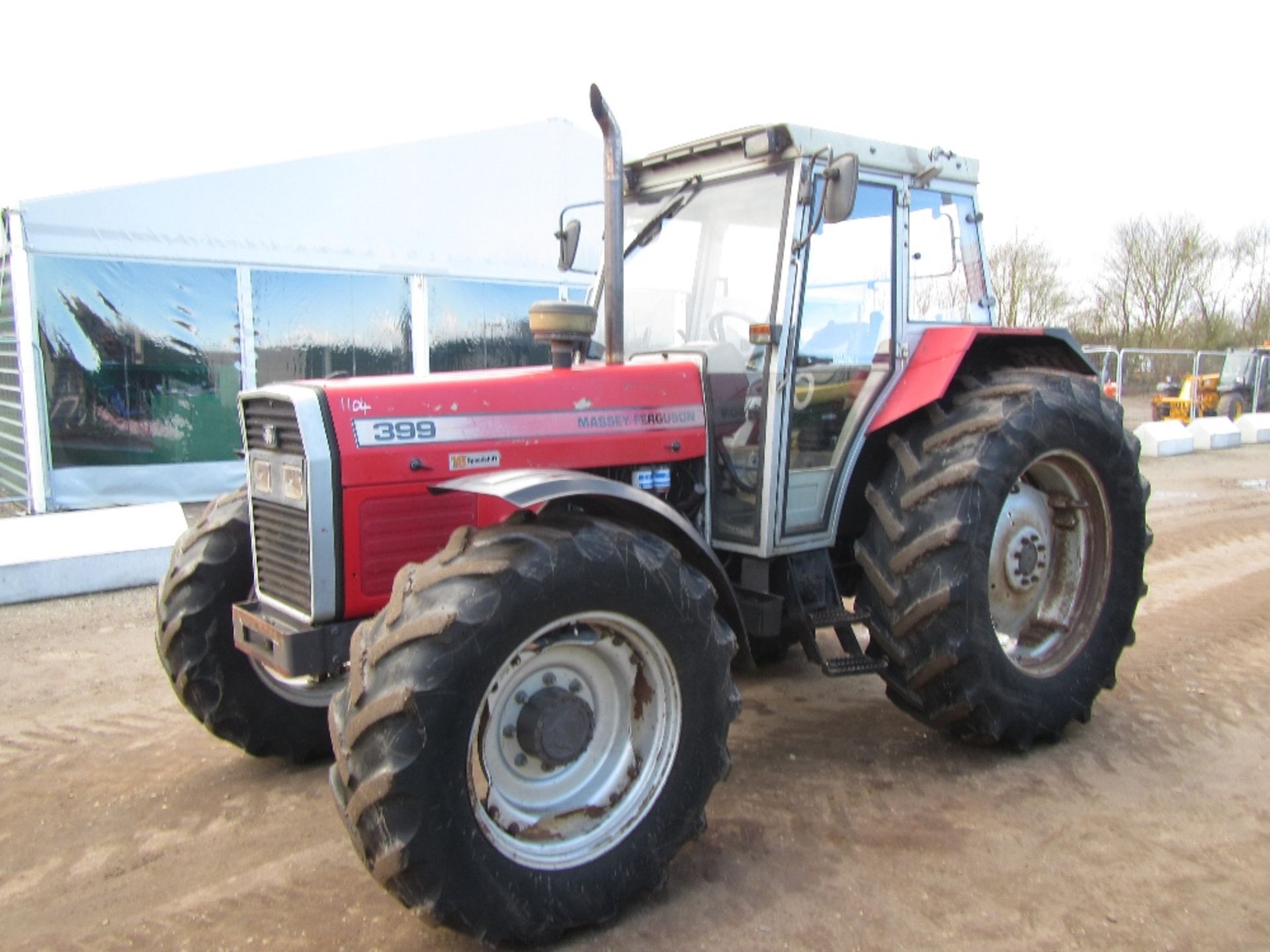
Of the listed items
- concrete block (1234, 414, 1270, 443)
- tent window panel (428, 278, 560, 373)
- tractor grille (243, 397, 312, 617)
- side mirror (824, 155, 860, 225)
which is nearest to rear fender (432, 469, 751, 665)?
tractor grille (243, 397, 312, 617)

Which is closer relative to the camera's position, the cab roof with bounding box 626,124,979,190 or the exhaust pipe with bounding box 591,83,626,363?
the exhaust pipe with bounding box 591,83,626,363

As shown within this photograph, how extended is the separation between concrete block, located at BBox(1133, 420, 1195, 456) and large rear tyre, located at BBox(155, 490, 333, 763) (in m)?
13.4

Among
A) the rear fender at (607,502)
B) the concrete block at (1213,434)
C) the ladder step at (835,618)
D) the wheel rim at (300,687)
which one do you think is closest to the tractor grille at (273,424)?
the rear fender at (607,502)

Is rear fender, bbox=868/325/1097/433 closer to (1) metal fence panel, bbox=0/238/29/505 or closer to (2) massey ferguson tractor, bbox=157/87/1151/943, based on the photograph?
(2) massey ferguson tractor, bbox=157/87/1151/943

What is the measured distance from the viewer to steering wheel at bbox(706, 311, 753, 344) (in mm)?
3869

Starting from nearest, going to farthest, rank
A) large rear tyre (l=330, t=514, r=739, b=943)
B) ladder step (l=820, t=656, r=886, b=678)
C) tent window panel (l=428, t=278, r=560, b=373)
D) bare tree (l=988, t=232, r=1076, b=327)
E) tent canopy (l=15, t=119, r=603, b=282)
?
large rear tyre (l=330, t=514, r=739, b=943)
ladder step (l=820, t=656, r=886, b=678)
tent canopy (l=15, t=119, r=603, b=282)
tent window panel (l=428, t=278, r=560, b=373)
bare tree (l=988, t=232, r=1076, b=327)

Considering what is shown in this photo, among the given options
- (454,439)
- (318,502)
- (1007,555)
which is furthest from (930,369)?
(318,502)

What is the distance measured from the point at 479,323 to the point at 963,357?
8185mm

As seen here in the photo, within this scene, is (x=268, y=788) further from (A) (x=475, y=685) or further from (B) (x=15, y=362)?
(B) (x=15, y=362)

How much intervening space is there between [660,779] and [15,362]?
9.18 metres

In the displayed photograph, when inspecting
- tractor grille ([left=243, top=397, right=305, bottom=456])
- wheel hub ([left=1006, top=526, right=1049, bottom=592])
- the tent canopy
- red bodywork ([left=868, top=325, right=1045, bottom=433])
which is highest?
the tent canopy

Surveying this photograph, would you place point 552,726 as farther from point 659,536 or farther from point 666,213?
point 666,213

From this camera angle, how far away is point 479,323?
11.4 meters

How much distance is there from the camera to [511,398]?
10.6 ft
